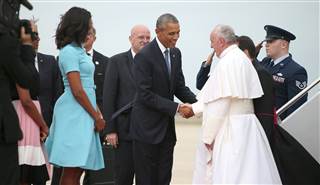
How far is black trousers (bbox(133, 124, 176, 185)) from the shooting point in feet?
12.5

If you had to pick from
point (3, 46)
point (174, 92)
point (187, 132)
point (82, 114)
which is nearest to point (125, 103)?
point (174, 92)

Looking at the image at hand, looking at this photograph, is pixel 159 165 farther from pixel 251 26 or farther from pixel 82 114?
pixel 251 26

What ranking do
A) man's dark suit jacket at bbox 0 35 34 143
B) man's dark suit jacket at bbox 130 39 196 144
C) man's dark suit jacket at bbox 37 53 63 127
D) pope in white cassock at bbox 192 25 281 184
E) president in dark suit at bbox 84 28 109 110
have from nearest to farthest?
man's dark suit jacket at bbox 0 35 34 143
pope in white cassock at bbox 192 25 281 184
man's dark suit jacket at bbox 130 39 196 144
man's dark suit jacket at bbox 37 53 63 127
president in dark suit at bbox 84 28 109 110

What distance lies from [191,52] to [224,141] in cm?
700

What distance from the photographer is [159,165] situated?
12.7 feet

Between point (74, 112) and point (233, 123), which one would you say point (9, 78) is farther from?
point (233, 123)

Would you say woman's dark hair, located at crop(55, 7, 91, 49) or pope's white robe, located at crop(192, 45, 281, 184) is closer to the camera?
woman's dark hair, located at crop(55, 7, 91, 49)

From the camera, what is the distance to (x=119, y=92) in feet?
14.3

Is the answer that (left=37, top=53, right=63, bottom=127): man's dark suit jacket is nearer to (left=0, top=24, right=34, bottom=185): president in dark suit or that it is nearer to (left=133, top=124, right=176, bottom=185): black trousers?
(left=133, top=124, right=176, bottom=185): black trousers

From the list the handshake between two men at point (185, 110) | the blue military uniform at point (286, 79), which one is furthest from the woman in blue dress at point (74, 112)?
the blue military uniform at point (286, 79)

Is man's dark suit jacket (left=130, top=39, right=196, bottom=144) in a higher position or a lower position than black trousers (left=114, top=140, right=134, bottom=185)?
higher

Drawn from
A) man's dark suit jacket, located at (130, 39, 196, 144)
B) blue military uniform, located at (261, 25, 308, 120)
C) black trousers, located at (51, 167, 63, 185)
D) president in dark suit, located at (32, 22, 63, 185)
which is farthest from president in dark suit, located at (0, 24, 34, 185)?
blue military uniform, located at (261, 25, 308, 120)

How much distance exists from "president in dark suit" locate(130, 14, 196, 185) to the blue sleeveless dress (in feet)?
1.54

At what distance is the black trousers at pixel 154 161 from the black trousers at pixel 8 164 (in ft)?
4.25
